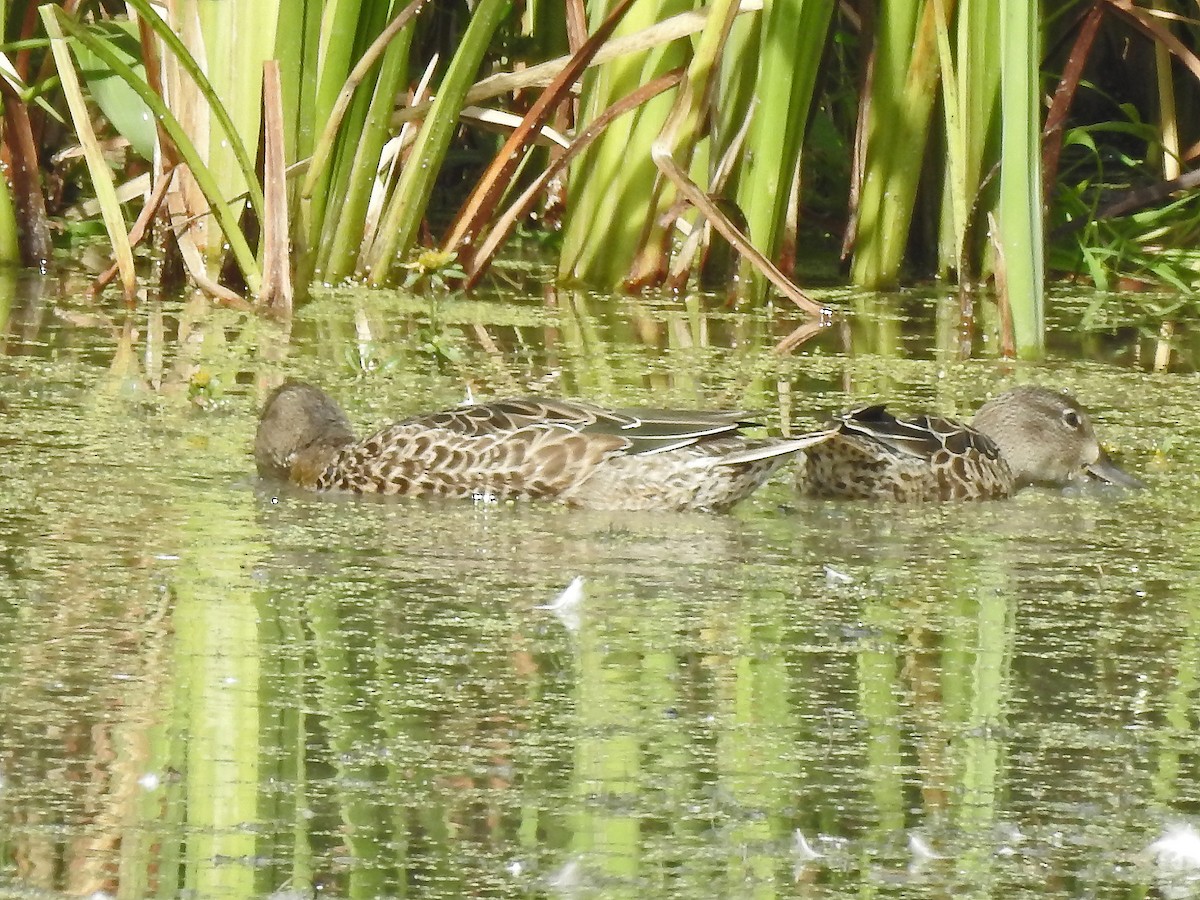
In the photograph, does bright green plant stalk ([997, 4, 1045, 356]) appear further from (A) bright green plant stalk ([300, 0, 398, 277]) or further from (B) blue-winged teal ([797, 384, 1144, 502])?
(A) bright green plant stalk ([300, 0, 398, 277])

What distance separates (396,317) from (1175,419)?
255 cm

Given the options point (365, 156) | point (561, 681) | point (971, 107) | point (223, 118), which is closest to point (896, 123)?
point (971, 107)

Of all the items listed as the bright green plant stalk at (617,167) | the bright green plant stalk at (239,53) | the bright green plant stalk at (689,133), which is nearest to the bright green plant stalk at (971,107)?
the bright green plant stalk at (689,133)

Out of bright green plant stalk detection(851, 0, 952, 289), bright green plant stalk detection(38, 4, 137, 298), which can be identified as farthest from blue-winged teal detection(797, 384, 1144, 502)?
bright green plant stalk detection(38, 4, 137, 298)

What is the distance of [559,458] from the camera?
5.22 meters

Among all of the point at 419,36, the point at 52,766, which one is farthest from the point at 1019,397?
the point at 419,36

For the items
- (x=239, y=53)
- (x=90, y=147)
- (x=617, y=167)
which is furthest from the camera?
(x=617, y=167)

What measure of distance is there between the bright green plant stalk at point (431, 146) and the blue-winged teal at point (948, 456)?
245 cm

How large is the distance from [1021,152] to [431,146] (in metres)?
2.17

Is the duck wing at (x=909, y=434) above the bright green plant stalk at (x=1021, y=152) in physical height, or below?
below

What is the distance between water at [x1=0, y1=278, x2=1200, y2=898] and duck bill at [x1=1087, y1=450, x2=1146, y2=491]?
69mm

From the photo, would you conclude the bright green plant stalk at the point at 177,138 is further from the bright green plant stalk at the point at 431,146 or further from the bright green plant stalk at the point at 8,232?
the bright green plant stalk at the point at 8,232

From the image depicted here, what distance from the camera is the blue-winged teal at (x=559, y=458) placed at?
5.15 metres

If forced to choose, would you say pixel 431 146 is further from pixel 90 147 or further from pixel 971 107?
pixel 971 107
